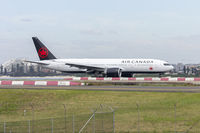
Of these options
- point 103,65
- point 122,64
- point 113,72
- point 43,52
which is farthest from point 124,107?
point 43,52

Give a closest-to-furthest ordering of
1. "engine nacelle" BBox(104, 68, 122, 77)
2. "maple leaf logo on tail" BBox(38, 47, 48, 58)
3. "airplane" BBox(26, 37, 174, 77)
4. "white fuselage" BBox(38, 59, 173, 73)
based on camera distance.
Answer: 1. "engine nacelle" BBox(104, 68, 122, 77)
2. "airplane" BBox(26, 37, 174, 77)
3. "white fuselage" BBox(38, 59, 173, 73)
4. "maple leaf logo on tail" BBox(38, 47, 48, 58)

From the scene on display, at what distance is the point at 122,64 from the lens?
71.5m

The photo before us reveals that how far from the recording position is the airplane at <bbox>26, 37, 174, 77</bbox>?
70.2 metres

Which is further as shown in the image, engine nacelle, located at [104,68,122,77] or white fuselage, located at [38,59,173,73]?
white fuselage, located at [38,59,173,73]

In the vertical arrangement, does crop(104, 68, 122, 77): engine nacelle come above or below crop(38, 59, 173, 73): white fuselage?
below

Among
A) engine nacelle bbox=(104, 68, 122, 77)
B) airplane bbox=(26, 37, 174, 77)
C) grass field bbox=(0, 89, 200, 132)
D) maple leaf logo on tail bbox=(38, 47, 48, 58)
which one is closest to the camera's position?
grass field bbox=(0, 89, 200, 132)

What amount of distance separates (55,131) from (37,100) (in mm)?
17836

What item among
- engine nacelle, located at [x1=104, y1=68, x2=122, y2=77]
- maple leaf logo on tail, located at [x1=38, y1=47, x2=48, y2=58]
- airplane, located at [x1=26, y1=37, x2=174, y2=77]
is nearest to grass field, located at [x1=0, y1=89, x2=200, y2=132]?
engine nacelle, located at [x1=104, y1=68, x2=122, y2=77]

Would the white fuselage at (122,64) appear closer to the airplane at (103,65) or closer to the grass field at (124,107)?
the airplane at (103,65)

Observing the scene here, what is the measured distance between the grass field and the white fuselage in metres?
32.6

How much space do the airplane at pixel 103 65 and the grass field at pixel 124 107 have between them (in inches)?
1236

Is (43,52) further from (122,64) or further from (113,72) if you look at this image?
(122,64)

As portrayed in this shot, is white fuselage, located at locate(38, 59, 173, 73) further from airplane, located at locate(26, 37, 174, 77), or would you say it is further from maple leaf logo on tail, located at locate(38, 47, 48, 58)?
maple leaf logo on tail, located at locate(38, 47, 48, 58)

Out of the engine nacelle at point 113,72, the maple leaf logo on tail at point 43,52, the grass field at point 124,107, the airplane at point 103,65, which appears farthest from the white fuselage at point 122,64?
the grass field at point 124,107
